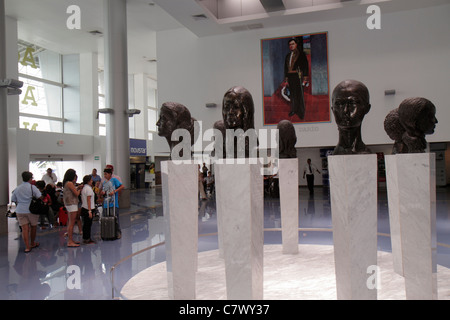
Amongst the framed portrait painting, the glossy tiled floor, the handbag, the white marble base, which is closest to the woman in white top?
the glossy tiled floor

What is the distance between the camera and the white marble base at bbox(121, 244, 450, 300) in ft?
13.3

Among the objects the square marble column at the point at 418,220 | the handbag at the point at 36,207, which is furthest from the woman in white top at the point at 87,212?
the square marble column at the point at 418,220

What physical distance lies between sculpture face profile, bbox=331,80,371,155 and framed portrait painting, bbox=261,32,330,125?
1067 centimetres

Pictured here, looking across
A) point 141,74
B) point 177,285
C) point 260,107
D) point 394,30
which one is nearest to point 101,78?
point 141,74

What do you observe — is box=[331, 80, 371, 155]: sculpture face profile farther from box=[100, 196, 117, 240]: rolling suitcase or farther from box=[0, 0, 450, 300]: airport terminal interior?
box=[100, 196, 117, 240]: rolling suitcase

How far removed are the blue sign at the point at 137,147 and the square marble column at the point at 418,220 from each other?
18773 mm

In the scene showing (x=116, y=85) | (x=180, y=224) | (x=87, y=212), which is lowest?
(x=87, y=212)

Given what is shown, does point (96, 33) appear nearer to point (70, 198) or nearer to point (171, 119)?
point (70, 198)

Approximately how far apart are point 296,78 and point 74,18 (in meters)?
10.2

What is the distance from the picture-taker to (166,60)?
15.9 metres

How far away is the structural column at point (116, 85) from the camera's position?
13.4m

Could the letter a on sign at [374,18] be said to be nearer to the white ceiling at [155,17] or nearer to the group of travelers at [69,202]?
the white ceiling at [155,17]

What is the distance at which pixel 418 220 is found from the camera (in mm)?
3430

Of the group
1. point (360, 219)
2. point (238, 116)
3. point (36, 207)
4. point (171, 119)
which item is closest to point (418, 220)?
point (360, 219)
